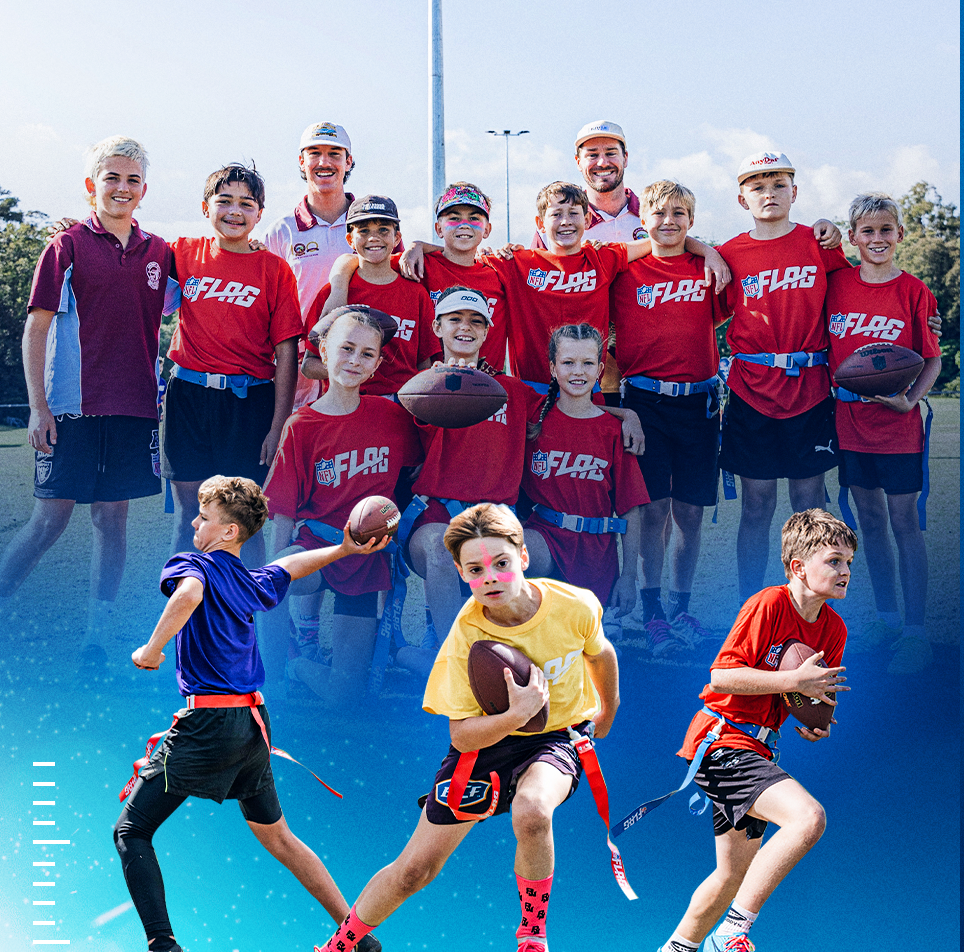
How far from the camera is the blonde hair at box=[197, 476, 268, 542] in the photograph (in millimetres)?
3711

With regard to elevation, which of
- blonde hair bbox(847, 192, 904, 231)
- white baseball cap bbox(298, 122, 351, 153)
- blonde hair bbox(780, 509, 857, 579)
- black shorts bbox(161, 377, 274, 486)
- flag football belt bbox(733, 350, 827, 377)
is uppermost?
white baseball cap bbox(298, 122, 351, 153)

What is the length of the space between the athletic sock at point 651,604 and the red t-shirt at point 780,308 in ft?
3.36

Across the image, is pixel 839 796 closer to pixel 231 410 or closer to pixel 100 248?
pixel 231 410

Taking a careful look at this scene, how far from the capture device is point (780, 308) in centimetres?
463

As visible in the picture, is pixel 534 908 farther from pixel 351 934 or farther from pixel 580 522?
pixel 580 522

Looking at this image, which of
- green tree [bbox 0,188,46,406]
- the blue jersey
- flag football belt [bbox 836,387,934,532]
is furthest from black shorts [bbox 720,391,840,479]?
green tree [bbox 0,188,46,406]

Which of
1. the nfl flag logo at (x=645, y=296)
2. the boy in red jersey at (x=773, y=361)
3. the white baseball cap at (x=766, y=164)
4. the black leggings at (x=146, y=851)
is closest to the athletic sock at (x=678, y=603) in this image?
the boy in red jersey at (x=773, y=361)

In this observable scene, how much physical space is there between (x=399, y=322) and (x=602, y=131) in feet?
4.45

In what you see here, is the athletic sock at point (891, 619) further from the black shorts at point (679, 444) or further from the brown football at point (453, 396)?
the brown football at point (453, 396)

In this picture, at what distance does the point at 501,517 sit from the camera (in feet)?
11.5

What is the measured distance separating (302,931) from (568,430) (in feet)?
8.31

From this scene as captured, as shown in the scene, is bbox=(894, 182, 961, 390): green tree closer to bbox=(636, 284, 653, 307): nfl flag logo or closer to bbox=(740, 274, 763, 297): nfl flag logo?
bbox=(740, 274, 763, 297): nfl flag logo

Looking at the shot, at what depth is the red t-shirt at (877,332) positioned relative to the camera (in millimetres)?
4598

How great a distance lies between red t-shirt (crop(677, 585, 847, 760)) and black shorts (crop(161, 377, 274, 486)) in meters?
2.31
